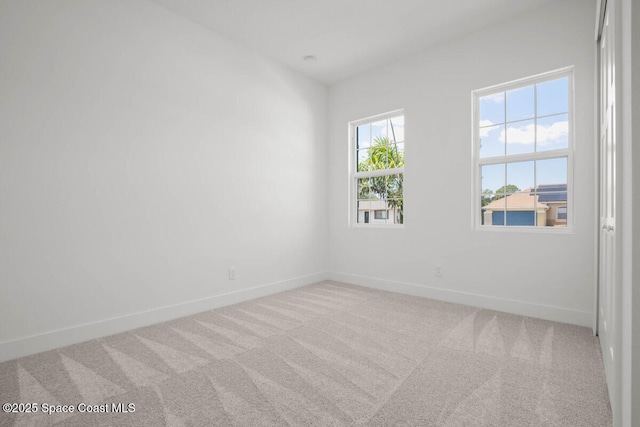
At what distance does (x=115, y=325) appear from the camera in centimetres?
265

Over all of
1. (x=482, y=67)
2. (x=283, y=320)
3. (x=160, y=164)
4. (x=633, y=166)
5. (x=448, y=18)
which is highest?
(x=448, y=18)

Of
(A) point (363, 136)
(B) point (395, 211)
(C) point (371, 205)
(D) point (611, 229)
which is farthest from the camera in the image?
(A) point (363, 136)

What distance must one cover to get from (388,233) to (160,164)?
104 inches

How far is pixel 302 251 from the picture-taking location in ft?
14.3

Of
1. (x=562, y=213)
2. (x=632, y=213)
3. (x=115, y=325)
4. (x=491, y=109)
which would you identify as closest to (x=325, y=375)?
(x=632, y=213)

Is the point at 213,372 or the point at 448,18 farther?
the point at 448,18

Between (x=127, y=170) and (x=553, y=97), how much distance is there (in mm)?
3833

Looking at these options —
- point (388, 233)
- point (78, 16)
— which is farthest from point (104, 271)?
point (388, 233)

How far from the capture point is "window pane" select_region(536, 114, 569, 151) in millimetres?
2926

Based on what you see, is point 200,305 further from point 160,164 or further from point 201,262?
point 160,164

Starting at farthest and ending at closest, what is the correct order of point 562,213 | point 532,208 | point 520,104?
1. point 520,104
2. point 532,208
3. point 562,213

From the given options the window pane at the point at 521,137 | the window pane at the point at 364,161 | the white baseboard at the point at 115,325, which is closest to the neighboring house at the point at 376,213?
the window pane at the point at 364,161

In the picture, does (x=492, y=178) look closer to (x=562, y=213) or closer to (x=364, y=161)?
(x=562, y=213)

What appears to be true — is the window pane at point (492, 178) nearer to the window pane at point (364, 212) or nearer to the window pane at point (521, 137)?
the window pane at point (521, 137)
